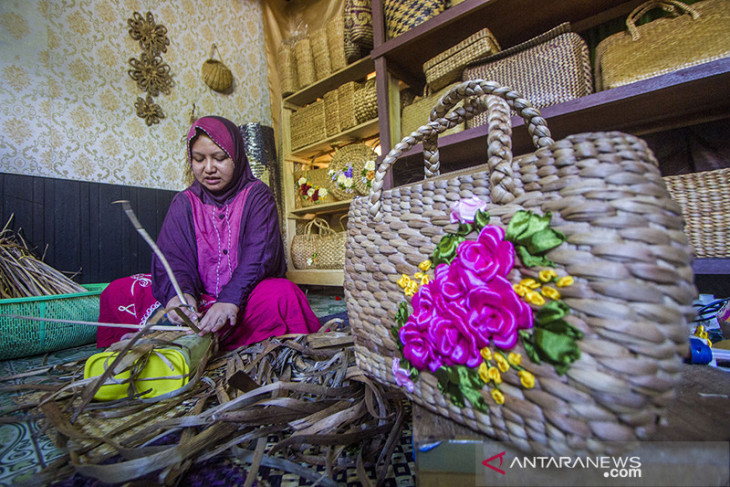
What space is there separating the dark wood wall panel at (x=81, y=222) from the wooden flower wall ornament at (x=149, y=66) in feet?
Result: 1.84

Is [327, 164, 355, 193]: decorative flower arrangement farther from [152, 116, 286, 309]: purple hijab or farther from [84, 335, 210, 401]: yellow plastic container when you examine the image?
[84, 335, 210, 401]: yellow plastic container

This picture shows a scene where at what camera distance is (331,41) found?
87.7 inches

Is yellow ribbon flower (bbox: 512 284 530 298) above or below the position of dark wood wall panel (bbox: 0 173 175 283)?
below

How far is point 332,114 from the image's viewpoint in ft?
7.52

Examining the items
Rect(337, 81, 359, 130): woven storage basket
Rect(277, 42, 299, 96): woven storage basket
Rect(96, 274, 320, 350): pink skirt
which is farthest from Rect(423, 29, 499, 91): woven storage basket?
Rect(277, 42, 299, 96): woven storage basket

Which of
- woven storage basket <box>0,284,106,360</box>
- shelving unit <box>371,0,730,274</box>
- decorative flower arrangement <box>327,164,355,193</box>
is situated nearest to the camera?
shelving unit <box>371,0,730,274</box>

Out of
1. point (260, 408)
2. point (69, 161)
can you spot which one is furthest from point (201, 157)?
point (69, 161)

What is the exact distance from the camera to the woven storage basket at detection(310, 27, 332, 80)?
228cm

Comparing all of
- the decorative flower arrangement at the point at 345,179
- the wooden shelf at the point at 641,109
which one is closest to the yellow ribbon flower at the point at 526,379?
the wooden shelf at the point at 641,109

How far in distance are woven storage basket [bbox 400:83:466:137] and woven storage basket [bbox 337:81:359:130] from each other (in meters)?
0.74

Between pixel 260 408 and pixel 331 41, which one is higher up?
pixel 331 41

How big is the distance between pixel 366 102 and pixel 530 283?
6.60ft

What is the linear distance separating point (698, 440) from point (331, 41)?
2.61 metres

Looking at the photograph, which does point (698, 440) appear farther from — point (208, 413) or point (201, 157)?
point (201, 157)
